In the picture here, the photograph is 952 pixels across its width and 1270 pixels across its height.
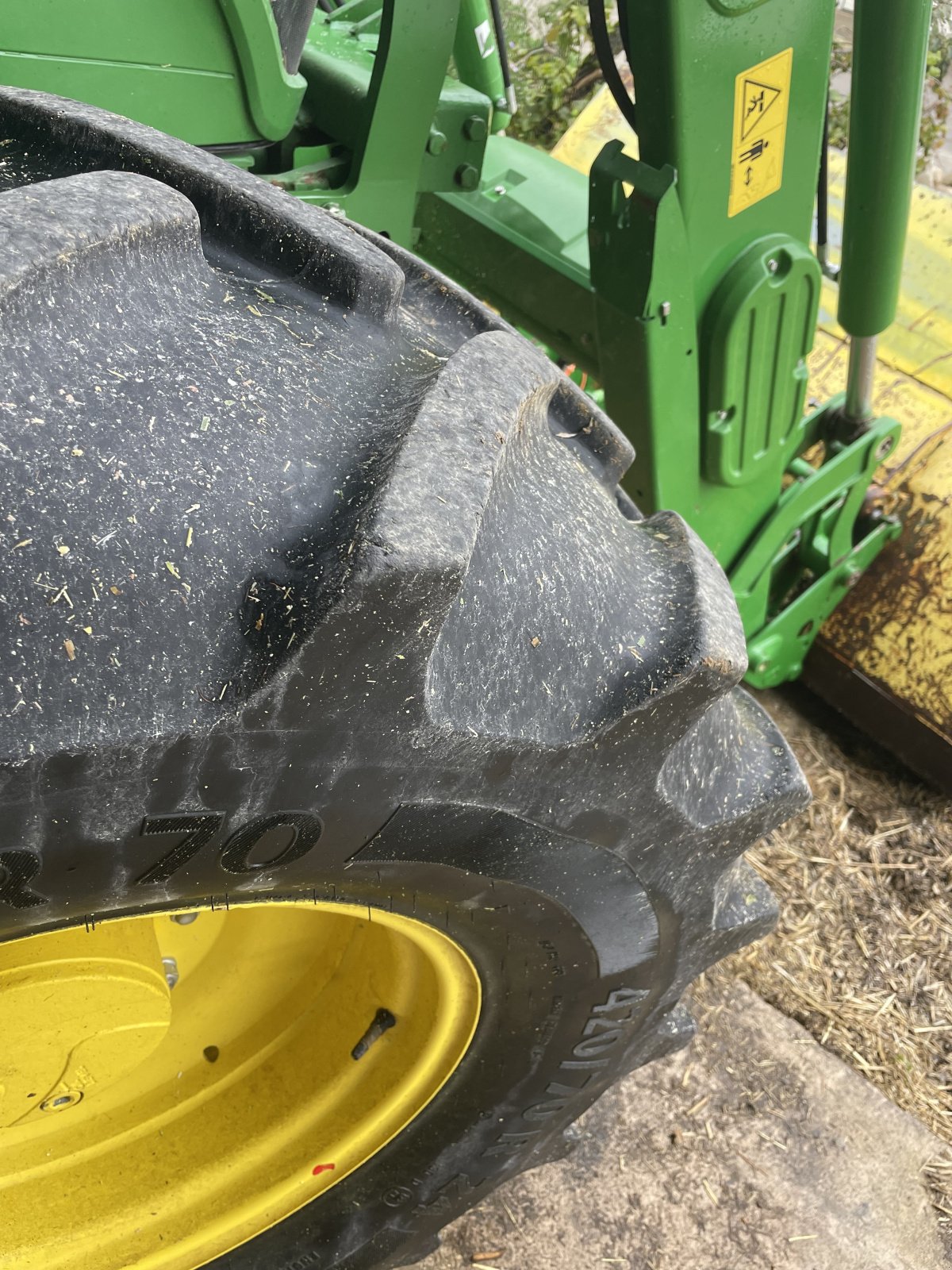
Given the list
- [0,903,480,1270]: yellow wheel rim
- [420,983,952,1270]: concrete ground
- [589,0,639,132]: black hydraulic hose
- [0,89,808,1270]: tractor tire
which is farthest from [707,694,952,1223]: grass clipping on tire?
[589,0,639,132]: black hydraulic hose

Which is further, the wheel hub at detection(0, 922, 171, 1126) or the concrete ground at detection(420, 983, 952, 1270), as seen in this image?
the concrete ground at detection(420, 983, 952, 1270)

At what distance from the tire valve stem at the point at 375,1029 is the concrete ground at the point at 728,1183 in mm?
454

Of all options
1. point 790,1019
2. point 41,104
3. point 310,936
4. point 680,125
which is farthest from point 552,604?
point 790,1019

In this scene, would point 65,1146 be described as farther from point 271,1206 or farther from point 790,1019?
point 790,1019

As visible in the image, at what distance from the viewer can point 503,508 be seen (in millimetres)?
830

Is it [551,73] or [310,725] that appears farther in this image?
[551,73]

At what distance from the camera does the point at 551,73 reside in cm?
436

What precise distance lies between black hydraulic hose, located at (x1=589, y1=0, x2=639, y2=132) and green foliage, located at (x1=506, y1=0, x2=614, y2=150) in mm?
3003

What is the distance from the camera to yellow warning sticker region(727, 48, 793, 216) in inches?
55.9

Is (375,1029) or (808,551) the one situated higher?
(808,551)

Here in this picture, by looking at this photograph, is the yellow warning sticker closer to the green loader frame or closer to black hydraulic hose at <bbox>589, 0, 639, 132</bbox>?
the green loader frame

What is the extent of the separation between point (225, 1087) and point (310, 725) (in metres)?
0.81

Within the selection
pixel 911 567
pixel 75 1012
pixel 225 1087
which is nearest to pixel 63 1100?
pixel 75 1012

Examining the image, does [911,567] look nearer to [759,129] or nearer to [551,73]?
[759,129]
